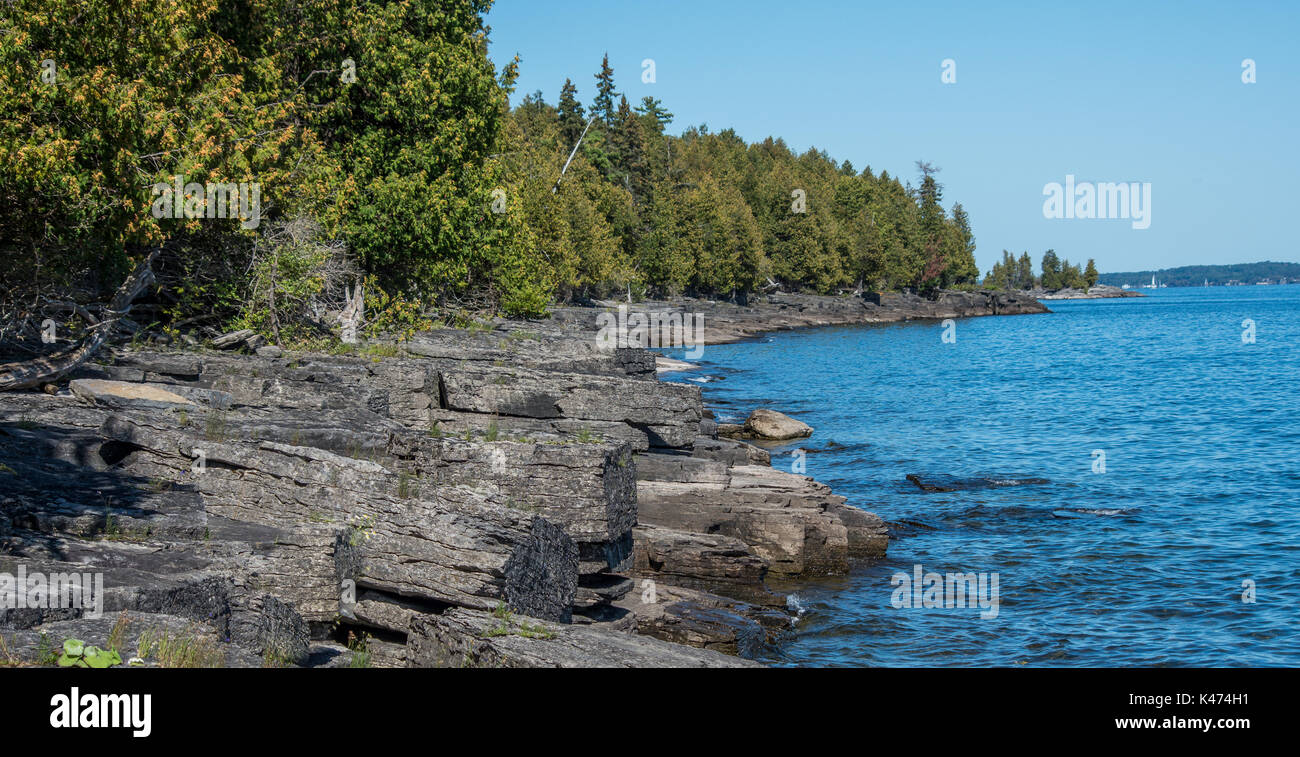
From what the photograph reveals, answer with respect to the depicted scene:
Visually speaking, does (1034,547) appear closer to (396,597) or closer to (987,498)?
(987,498)

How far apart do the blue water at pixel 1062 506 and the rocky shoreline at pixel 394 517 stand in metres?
2.10

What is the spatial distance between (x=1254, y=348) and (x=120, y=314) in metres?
105

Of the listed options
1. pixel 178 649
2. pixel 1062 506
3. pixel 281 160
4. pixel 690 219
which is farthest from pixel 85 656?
pixel 690 219

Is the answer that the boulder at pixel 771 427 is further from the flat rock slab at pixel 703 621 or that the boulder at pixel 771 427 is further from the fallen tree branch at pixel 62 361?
the fallen tree branch at pixel 62 361

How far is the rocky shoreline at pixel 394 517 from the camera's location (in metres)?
8.88

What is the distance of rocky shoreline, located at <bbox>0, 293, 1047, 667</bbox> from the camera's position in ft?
29.1

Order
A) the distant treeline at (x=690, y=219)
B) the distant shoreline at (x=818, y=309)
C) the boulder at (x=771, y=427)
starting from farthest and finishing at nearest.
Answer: the distant shoreline at (x=818, y=309) < the distant treeline at (x=690, y=219) < the boulder at (x=771, y=427)

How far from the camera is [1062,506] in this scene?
27.0 m

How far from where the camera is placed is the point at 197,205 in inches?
672

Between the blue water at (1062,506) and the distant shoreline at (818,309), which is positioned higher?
the distant shoreline at (818,309)

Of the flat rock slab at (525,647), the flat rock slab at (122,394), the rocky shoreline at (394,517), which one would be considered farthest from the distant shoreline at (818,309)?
the flat rock slab at (525,647)

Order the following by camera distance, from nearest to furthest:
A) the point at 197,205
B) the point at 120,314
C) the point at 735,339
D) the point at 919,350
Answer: the point at 197,205 → the point at 120,314 → the point at 919,350 → the point at 735,339

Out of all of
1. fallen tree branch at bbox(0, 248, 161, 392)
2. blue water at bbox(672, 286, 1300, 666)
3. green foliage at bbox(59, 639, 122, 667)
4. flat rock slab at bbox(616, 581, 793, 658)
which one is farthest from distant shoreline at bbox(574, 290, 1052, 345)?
green foliage at bbox(59, 639, 122, 667)
